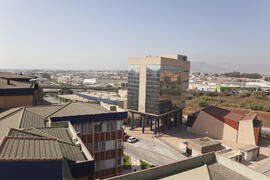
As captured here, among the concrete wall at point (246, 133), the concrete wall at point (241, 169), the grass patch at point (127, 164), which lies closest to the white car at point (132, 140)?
the grass patch at point (127, 164)

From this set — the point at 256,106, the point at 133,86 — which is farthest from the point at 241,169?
the point at 256,106

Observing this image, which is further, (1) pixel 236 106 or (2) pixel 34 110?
(1) pixel 236 106

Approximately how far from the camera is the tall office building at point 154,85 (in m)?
49.6

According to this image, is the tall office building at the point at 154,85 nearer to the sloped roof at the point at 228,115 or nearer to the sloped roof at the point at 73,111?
the sloped roof at the point at 228,115

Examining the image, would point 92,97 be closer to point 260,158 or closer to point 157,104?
point 157,104

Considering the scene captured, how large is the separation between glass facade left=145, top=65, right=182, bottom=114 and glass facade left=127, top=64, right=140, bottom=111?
3368 mm

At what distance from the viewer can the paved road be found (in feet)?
125

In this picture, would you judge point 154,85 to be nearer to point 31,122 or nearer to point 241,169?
point 31,122

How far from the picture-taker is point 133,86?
2120 inches

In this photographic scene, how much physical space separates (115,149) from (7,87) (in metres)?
19.3

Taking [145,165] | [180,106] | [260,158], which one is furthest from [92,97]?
[260,158]

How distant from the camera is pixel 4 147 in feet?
36.2

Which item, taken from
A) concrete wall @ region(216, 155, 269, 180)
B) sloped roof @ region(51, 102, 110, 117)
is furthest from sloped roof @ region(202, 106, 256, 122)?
sloped roof @ region(51, 102, 110, 117)

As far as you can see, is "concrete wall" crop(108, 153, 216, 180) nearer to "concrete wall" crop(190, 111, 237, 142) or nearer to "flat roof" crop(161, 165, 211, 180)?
"flat roof" crop(161, 165, 211, 180)
